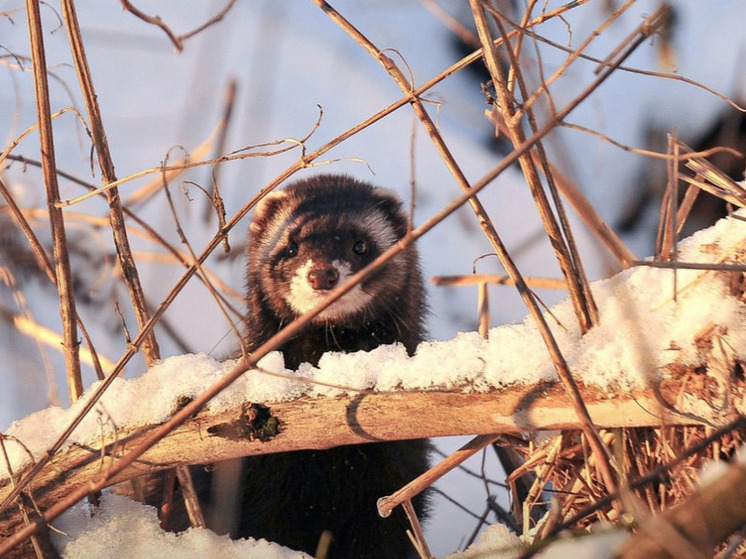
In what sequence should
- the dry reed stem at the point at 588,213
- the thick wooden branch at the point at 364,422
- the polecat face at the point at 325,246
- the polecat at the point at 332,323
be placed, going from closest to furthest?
1. the thick wooden branch at the point at 364,422
2. the dry reed stem at the point at 588,213
3. the polecat at the point at 332,323
4. the polecat face at the point at 325,246

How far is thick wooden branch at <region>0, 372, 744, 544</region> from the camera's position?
211cm

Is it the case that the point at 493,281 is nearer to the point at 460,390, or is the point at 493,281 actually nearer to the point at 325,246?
the point at 325,246

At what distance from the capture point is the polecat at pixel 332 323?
316 centimetres

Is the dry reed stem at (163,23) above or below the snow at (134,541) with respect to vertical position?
above

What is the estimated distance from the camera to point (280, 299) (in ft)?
11.9

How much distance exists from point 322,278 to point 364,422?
3.69 feet

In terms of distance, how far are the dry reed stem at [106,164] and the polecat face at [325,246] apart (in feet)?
2.30

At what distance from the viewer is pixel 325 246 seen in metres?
3.64

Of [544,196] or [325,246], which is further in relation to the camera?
[325,246]

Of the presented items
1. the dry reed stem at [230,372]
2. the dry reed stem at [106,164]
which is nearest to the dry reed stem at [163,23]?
the dry reed stem at [106,164]

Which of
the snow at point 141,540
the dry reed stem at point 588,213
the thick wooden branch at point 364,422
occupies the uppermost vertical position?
the dry reed stem at point 588,213

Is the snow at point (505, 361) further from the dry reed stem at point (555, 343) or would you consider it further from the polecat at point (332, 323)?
the polecat at point (332, 323)

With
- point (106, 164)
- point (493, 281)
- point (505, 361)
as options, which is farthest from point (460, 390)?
point (493, 281)

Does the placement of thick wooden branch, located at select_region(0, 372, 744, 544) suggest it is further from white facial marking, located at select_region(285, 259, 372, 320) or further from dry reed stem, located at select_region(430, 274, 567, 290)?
dry reed stem, located at select_region(430, 274, 567, 290)
